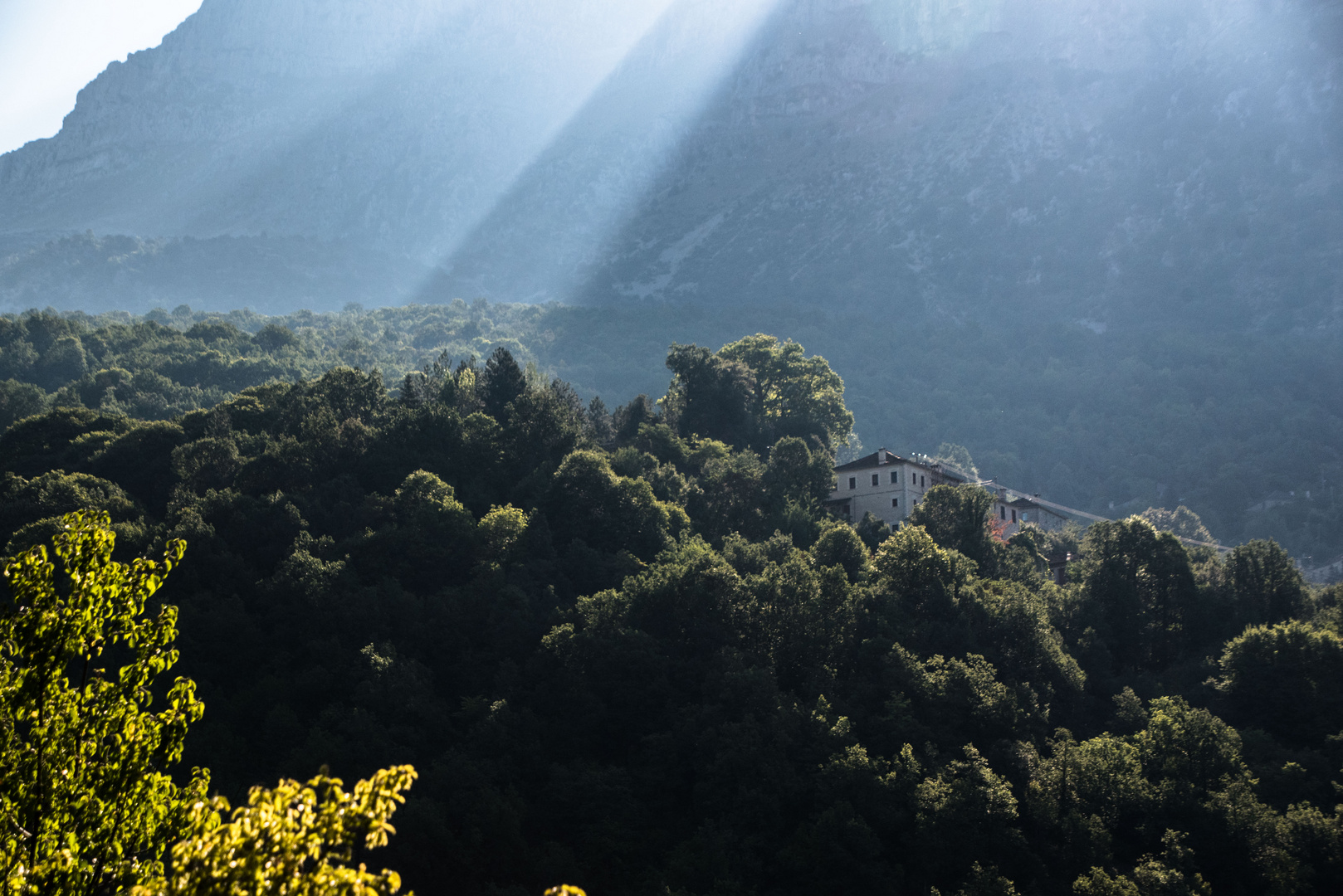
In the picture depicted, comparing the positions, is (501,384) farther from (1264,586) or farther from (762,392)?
(1264,586)

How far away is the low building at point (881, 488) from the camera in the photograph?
103 meters

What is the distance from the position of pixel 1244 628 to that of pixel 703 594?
43194mm

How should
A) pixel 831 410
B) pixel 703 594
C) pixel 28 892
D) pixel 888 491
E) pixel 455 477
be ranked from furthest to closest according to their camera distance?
pixel 831 410, pixel 888 491, pixel 455 477, pixel 703 594, pixel 28 892

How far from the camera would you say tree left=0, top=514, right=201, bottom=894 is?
14.9 m

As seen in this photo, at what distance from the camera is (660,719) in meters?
64.1

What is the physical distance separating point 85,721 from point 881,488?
9349 cm

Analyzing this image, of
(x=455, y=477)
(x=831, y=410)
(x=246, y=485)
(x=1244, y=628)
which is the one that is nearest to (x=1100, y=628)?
(x=1244, y=628)

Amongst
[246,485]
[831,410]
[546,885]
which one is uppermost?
[831,410]

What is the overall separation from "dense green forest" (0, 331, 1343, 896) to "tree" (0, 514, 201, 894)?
3688 centimetres

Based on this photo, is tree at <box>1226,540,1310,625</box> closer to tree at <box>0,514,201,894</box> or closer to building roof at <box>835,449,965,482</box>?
building roof at <box>835,449,965,482</box>

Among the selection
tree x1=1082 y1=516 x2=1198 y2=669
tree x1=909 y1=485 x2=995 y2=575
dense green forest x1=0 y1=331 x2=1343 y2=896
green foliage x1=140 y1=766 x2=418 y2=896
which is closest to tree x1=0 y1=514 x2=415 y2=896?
green foliage x1=140 y1=766 x2=418 y2=896

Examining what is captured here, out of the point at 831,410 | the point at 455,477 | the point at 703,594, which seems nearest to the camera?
the point at 703,594

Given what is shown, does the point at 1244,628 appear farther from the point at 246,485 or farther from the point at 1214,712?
the point at 246,485

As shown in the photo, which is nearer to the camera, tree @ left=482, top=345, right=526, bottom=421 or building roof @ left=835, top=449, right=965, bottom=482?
tree @ left=482, top=345, right=526, bottom=421
